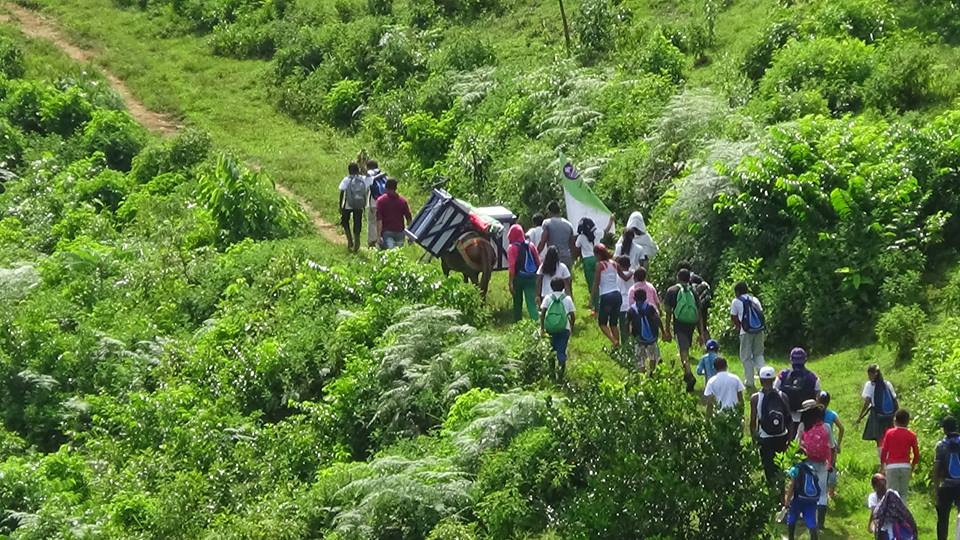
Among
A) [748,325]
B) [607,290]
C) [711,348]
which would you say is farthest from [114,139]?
[711,348]

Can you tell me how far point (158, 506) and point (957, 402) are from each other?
8.94 metres

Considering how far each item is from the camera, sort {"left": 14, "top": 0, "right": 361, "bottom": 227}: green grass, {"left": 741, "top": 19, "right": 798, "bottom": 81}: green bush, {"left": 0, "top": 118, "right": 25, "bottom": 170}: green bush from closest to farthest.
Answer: {"left": 741, "top": 19, "right": 798, "bottom": 81}: green bush
{"left": 14, "top": 0, "right": 361, "bottom": 227}: green grass
{"left": 0, "top": 118, "right": 25, "bottom": 170}: green bush

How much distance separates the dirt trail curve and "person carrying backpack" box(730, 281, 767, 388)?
950 centimetres

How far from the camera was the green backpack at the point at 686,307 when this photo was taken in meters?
18.0

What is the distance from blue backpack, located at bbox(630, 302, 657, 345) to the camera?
17750 millimetres

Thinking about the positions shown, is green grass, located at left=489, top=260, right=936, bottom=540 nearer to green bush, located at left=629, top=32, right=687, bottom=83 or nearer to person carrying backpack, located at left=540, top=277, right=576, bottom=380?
person carrying backpack, located at left=540, top=277, right=576, bottom=380

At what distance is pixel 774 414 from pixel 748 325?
8.52 ft

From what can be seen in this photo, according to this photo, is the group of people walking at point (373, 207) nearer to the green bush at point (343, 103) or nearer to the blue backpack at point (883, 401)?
the green bush at point (343, 103)

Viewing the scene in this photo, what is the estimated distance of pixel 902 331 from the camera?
727 inches

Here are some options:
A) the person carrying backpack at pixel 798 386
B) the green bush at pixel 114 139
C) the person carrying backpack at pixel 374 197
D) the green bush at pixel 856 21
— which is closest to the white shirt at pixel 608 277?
the person carrying backpack at pixel 798 386

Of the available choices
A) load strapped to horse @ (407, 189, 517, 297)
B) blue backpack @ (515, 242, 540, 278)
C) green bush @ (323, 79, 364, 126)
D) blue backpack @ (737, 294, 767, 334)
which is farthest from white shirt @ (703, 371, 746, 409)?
green bush @ (323, 79, 364, 126)

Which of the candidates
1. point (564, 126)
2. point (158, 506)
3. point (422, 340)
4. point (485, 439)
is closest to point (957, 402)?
point (485, 439)

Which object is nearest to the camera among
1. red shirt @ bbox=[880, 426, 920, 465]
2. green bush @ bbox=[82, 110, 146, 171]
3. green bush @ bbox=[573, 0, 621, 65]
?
red shirt @ bbox=[880, 426, 920, 465]

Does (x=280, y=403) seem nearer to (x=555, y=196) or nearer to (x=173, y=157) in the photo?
(x=555, y=196)
